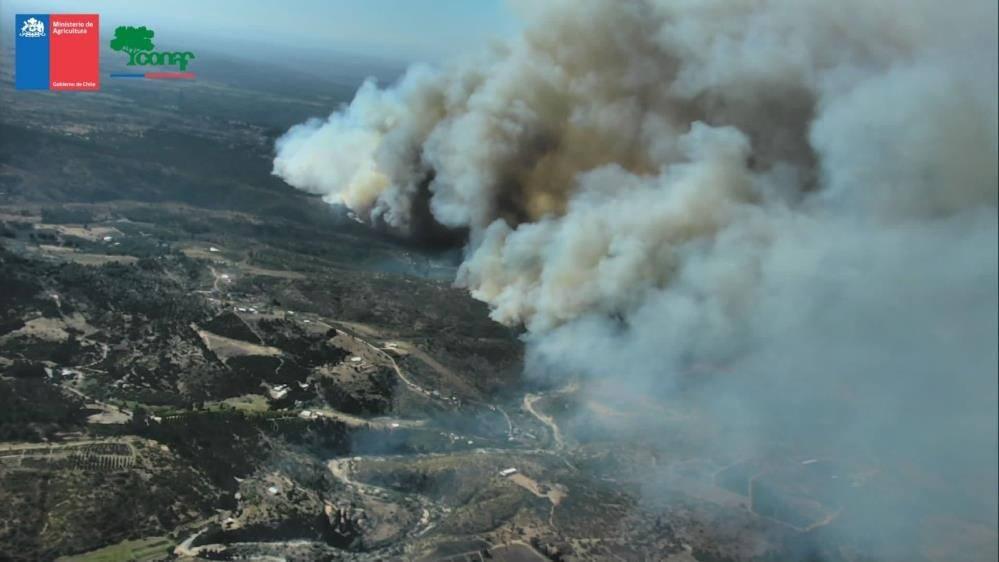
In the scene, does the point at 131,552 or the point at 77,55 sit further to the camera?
the point at 77,55

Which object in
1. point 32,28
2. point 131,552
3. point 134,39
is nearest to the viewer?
point 131,552

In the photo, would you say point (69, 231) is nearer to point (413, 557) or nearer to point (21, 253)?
point (21, 253)

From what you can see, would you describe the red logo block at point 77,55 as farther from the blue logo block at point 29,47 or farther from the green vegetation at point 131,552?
the green vegetation at point 131,552

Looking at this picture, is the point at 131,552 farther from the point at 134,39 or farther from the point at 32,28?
the point at 134,39

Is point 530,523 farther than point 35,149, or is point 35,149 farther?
point 35,149

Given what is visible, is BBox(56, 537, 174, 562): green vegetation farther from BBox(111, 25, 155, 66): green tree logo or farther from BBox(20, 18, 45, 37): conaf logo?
BBox(111, 25, 155, 66): green tree logo

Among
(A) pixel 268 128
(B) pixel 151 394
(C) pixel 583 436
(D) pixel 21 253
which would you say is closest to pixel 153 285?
(D) pixel 21 253

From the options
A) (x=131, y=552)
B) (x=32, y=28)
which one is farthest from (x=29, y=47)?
(x=131, y=552)

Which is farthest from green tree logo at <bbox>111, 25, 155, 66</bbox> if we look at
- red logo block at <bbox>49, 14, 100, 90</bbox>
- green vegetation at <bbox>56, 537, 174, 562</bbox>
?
green vegetation at <bbox>56, 537, 174, 562</bbox>

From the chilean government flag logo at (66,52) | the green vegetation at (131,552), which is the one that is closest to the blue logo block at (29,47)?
the chilean government flag logo at (66,52)
